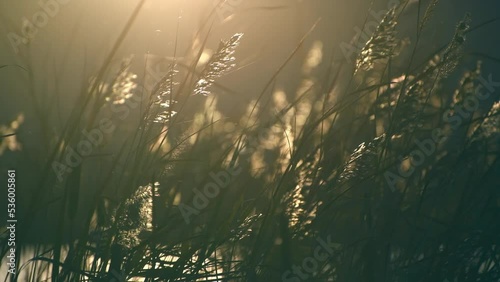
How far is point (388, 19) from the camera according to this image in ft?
5.25

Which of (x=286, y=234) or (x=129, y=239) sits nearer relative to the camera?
(x=129, y=239)

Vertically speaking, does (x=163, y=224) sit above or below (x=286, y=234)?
above

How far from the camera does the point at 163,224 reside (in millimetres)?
1551

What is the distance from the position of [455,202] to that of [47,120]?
3.84 ft

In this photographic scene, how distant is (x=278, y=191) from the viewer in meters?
1.54

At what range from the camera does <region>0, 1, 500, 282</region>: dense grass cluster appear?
1494 mm

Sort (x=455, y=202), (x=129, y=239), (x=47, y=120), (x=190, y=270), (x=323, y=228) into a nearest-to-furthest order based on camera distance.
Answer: (x=129, y=239) → (x=190, y=270) → (x=47, y=120) → (x=323, y=228) → (x=455, y=202)

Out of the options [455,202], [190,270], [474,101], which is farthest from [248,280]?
[474,101]

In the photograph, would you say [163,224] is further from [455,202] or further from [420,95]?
[455,202]

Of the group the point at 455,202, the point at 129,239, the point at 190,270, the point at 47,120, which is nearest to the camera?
the point at 129,239

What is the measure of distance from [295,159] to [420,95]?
44 centimetres

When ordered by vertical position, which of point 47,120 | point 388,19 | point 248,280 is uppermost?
point 47,120

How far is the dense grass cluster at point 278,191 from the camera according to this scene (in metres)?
1.49

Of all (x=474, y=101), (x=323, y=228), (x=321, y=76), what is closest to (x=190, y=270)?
(x=323, y=228)
